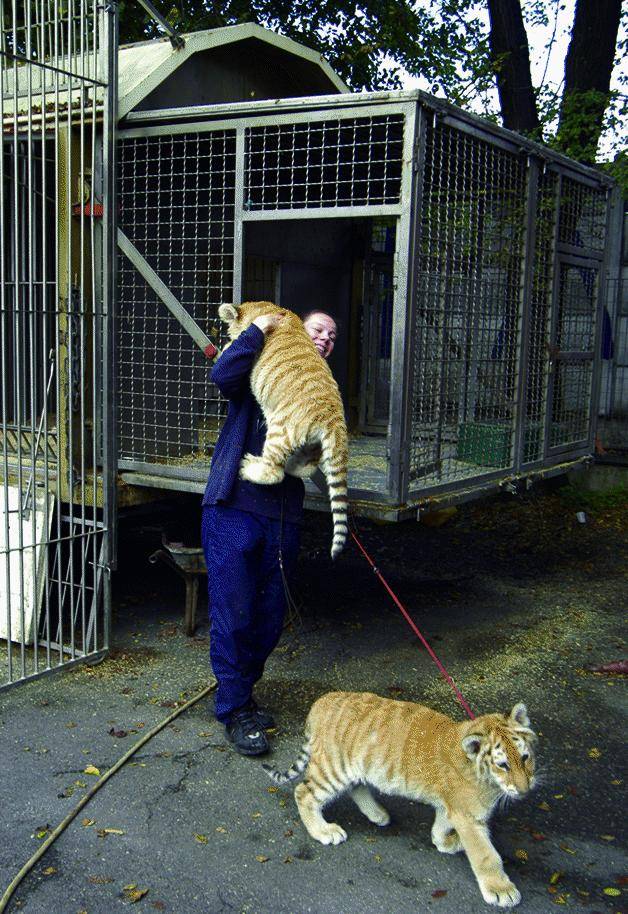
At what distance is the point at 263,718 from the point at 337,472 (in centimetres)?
139

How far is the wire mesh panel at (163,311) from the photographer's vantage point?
18.7 feet

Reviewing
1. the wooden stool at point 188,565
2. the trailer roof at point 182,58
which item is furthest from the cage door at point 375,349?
the wooden stool at point 188,565

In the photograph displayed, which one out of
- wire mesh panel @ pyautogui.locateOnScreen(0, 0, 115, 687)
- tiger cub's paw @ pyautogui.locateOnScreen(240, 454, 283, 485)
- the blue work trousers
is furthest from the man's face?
wire mesh panel @ pyautogui.locateOnScreen(0, 0, 115, 687)

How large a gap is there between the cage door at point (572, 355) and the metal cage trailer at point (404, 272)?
0.02 meters

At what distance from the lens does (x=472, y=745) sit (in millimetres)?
3451

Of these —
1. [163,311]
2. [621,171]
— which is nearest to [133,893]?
[163,311]

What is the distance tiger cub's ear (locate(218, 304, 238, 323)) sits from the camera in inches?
188

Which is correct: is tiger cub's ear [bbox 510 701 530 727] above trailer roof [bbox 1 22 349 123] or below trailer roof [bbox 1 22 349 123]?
below

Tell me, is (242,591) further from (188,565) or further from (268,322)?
(188,565)

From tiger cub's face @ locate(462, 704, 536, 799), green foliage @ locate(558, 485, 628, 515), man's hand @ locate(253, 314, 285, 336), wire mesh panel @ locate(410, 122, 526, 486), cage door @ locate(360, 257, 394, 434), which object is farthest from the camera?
green foliage @ locate(558, 485, 628, 515)

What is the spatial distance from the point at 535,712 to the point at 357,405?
11.5 feet

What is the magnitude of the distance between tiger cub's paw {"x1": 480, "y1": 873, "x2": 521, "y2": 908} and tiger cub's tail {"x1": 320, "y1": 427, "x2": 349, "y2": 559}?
167 centimetres

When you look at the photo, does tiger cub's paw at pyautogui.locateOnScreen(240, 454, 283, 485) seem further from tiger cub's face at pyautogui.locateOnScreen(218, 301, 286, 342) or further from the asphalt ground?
the asphalt ground

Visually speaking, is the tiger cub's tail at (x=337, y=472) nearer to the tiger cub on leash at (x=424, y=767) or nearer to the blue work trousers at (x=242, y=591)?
the blue work trousers at (x=242, y=591)
